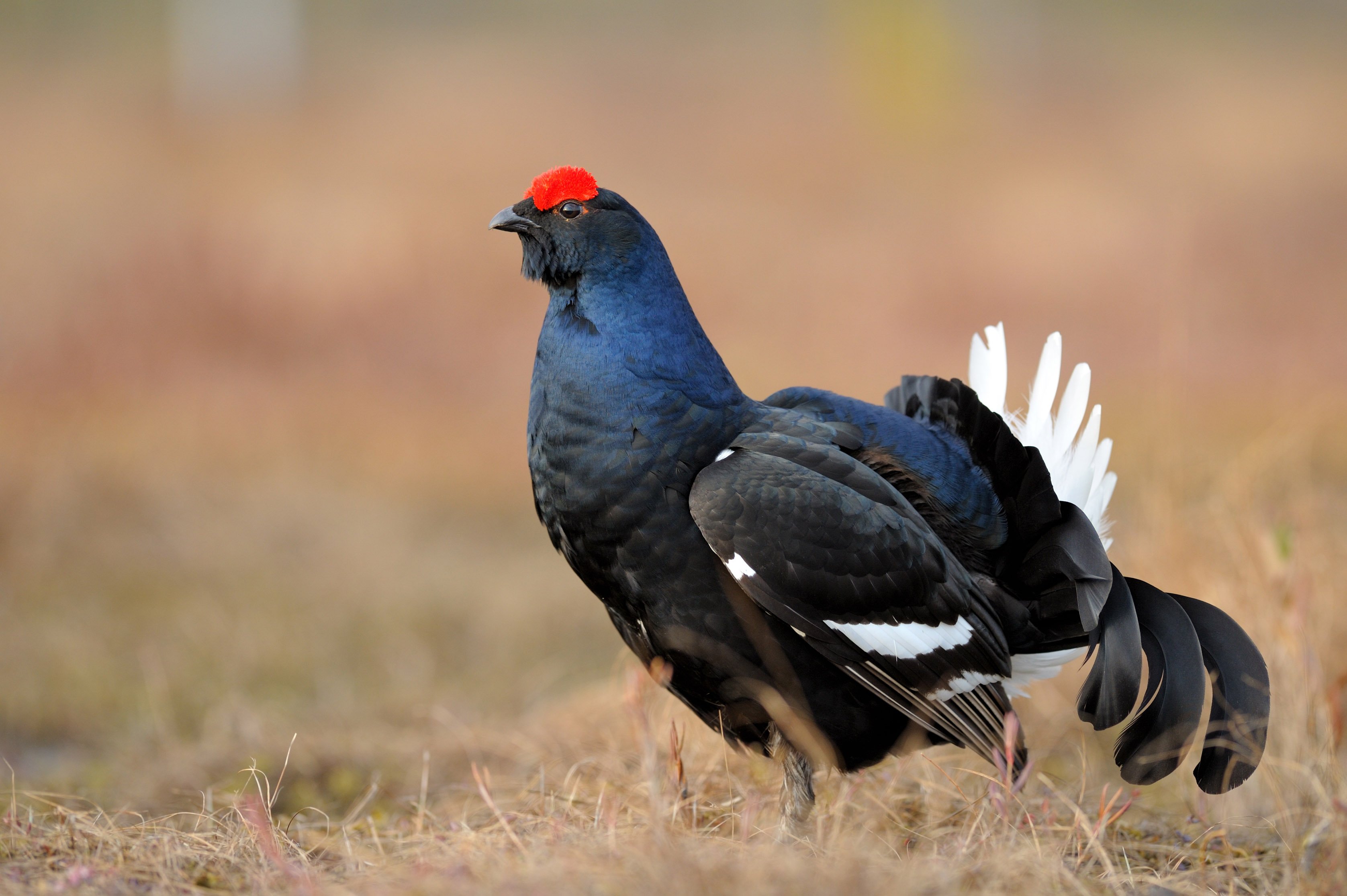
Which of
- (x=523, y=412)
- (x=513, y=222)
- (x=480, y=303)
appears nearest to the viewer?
(x=513, y=222)

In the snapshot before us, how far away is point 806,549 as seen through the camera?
2.56 m

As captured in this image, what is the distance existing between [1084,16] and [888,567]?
72.1 feet

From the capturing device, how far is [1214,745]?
8.80 feet

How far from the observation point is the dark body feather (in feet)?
8.45

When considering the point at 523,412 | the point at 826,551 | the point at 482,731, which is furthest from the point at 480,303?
the point at 826,551

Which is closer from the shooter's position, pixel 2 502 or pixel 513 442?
pixel 2 502

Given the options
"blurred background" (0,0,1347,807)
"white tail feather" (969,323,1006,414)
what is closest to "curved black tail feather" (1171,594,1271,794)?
"blurred background" (0,0,1347,807)

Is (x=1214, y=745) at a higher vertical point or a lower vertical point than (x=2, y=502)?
higher

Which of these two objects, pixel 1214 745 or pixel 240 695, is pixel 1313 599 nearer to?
pixel 1214 745

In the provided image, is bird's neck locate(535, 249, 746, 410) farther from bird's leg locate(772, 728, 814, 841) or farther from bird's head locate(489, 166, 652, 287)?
bird's leg locate(772, 728, 814, 841)

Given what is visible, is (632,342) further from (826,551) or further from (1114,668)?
(1114,668)

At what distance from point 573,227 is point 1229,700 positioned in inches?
82.1

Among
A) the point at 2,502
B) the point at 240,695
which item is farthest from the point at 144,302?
the point at 240,695

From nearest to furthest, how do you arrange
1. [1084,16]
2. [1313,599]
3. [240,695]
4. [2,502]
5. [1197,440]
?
[1313,599] → [240,695] → [2,502] → [1197,440] → [1084,16]
